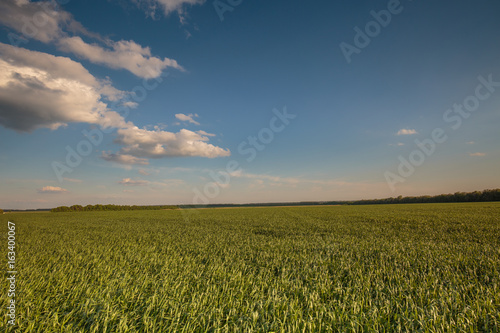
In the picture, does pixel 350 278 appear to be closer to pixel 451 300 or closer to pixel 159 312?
pixel 451 300

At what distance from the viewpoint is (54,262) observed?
8.30 metres

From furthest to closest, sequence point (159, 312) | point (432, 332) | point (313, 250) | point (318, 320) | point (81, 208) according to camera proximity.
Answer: point (81, 208), point (313, 250), point (159, 312), point (318, 320), point (432, 332)

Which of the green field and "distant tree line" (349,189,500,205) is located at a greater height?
the green field

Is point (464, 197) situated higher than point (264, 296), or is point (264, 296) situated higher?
point (264, 296)

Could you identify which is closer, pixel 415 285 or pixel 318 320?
pixel 318 320

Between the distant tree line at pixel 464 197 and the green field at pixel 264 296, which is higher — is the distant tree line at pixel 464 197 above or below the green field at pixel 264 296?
below

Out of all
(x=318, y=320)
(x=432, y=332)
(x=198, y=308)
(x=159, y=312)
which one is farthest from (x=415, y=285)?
(x=159, y=312)

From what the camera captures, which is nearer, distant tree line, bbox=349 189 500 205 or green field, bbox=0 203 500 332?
green field, bbox=0 203 500 332

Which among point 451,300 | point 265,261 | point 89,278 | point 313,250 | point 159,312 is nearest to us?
point 159,312

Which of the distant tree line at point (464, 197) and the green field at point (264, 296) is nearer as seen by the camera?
the green field at point (264, 296)

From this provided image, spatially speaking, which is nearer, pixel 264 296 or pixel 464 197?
pixel 264 296

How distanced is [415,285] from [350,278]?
5.18 feet

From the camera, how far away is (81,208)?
9288cm

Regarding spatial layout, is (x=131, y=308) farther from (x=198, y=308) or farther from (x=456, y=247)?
(x=456, y=247)
